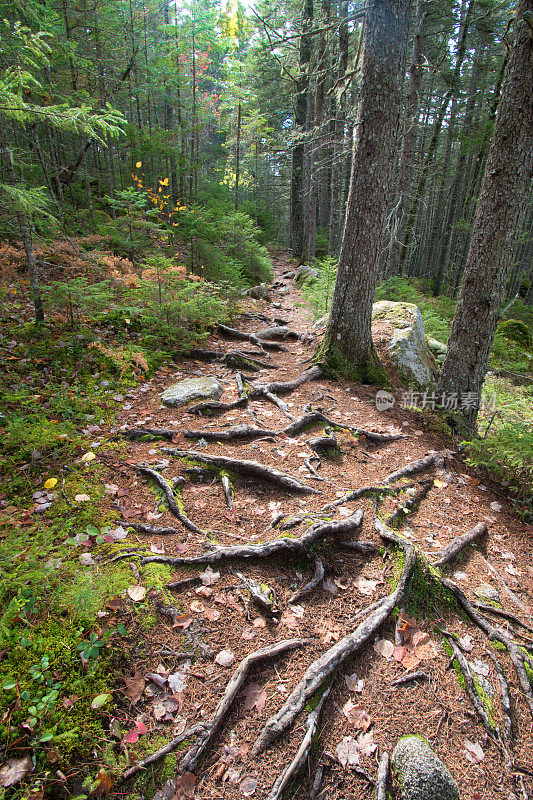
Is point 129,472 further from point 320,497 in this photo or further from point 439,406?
point 439,406

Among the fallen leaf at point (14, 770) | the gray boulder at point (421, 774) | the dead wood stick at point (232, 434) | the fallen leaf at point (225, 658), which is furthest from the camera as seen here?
the dead wood stick at point (232, 434)

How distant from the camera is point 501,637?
110 inches

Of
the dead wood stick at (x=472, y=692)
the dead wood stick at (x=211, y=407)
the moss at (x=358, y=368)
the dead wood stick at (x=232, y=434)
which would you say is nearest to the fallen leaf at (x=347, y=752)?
the dead wood stick at (x=472, y=692)

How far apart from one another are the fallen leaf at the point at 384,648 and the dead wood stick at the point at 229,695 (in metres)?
0.51

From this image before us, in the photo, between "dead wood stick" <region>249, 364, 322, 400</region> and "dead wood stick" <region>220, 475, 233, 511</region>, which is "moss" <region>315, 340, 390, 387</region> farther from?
"dead wood stick" <region>220, 475, 233, 511</region>

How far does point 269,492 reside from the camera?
13.2 ft

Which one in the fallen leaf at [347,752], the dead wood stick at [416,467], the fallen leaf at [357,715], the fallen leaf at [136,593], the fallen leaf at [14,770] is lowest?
the fallen leaf at [347,752]

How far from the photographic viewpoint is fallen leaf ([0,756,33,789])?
1.61 metres

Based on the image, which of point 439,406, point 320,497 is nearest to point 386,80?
point 439,406

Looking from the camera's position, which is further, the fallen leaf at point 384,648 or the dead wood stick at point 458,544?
the dead wood stick at point 458,544

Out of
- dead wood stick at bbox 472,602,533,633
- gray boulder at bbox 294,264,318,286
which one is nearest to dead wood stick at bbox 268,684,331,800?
dead wood stick at bbox 472,602,533,633

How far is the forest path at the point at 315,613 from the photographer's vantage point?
2.07 meters

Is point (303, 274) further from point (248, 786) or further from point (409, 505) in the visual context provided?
point (248, 786)

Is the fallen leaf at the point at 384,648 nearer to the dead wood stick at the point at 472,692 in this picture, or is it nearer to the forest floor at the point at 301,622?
the forest floor at the point at 301,622
